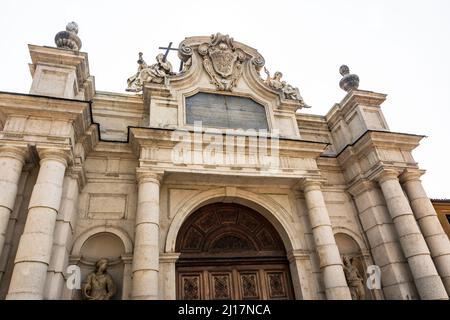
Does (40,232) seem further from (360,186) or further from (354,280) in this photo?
(360,186)

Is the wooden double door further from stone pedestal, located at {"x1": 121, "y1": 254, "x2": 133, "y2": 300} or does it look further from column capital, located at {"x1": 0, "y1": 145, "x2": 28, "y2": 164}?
column capital, located at {"x1": 0, "y1": 145, "x2": 28, "y2": 164}

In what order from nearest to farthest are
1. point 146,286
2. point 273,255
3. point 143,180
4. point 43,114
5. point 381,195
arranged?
point 146,286 < point 43,114 < point 143,180 < point 273,255 < point 381,195

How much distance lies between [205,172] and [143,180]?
1.65 meters

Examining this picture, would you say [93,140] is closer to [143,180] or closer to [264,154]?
[143,180]

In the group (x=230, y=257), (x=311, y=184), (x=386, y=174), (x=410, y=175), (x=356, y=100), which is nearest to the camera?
(x=230, y=257)

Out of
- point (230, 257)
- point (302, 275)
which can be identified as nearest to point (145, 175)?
point (230, 257)

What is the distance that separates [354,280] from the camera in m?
8.93

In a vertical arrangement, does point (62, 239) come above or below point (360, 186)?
below

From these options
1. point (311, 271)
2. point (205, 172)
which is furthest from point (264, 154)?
point (311, 271)

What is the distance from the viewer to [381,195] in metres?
10.0

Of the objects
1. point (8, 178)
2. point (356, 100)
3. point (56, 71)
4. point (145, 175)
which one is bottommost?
point (8, 178)

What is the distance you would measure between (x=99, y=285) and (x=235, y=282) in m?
3.44

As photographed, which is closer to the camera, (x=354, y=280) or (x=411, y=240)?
(x=411, y=240)
